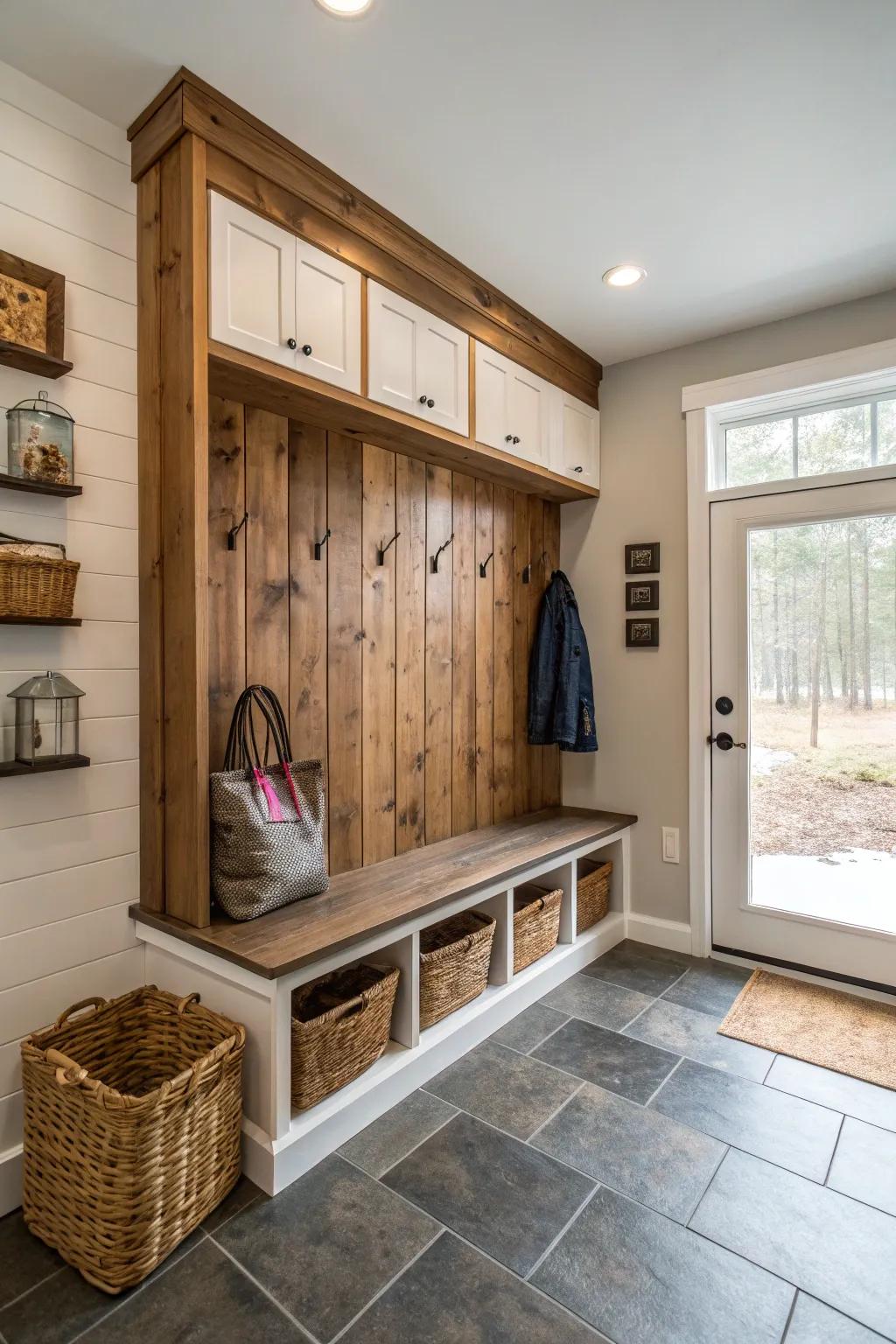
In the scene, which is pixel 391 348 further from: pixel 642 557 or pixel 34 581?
pixel 642 557

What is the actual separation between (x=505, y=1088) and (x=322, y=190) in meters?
2.64

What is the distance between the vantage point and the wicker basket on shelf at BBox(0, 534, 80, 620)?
160cm

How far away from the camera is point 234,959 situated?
5.59 ft

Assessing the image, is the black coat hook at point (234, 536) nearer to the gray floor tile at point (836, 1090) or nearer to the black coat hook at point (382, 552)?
the black coat hook at point (382, 552)

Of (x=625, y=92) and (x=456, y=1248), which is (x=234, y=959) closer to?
(x=456, y=1248)

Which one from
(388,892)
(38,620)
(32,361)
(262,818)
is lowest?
(388,892)

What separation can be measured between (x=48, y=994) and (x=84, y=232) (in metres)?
1.90

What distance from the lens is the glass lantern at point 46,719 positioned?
1673mm

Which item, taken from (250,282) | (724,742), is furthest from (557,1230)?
(250,282)

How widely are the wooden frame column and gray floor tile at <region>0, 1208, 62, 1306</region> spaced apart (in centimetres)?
71

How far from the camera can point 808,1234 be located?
1604 mm

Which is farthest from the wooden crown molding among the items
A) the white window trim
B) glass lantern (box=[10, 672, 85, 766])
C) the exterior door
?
glass lantern (box=[10, 672, 85, 766])

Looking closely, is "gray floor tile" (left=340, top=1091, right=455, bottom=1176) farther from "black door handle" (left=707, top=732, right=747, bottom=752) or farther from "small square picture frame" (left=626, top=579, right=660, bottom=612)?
"small square picture frame" (left=626, top=579, right=660, bottom=612)

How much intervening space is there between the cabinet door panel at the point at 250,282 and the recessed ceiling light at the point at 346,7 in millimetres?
477
